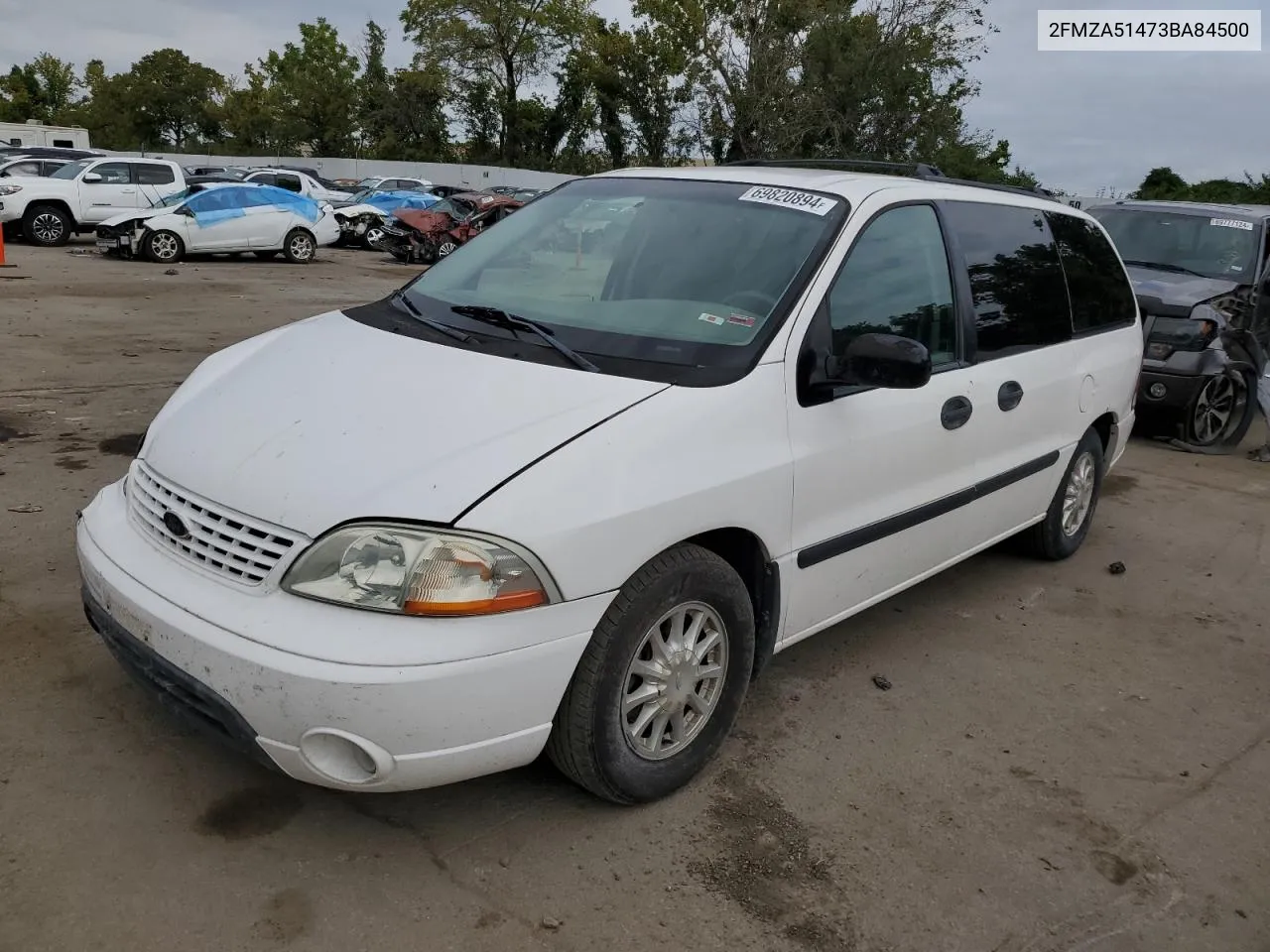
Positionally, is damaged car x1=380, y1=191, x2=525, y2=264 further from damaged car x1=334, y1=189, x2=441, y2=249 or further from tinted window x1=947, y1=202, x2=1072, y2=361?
tinted window x1=947, y1=202, x2=1072, y2=361

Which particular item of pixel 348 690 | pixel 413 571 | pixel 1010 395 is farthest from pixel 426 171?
pixel 348 690

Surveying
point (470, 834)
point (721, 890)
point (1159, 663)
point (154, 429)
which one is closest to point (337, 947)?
point (470, 834)

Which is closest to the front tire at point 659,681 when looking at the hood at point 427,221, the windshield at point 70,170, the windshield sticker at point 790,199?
the windshield sticker at point 790,199

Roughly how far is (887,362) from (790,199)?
82cm

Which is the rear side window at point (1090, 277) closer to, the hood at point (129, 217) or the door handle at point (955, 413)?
the door handle at point (955, 413)

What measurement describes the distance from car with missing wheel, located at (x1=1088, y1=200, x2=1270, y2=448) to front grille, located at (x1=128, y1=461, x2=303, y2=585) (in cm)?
673

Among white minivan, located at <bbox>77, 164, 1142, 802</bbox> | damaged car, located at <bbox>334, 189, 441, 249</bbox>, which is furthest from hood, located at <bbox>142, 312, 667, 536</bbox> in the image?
damaged car, located at <bbox>334, 189, 441, 249</bbox>

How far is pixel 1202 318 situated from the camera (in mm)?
7754

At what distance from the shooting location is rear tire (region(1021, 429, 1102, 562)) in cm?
500

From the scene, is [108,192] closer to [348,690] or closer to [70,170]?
[70,170]

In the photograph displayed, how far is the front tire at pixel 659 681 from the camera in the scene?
266 centimetres

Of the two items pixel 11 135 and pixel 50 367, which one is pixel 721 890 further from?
pixel 11 135

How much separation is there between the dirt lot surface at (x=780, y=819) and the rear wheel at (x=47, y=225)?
58.1 feet

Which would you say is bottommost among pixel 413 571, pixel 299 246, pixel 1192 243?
pixel 413 571
